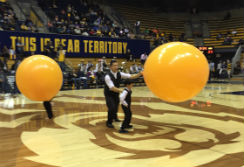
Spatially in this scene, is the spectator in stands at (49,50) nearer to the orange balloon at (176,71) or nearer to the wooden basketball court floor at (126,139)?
the wooden basketball court floor at (126,139)

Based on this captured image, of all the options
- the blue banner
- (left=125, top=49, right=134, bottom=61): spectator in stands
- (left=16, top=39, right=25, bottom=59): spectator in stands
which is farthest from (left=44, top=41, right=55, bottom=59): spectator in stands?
(left=125, top=49, right=134, bottom=61): spectator in stands

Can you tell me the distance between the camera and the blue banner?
594 inches

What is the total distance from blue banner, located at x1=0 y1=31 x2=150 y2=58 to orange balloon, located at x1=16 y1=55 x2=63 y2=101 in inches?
389

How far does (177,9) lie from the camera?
92.7 feet

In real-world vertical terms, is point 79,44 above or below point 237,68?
above

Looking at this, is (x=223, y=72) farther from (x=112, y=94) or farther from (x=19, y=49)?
(x=112, y=94)

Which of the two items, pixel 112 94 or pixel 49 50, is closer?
pixel 112 94

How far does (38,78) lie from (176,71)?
9.98 feet

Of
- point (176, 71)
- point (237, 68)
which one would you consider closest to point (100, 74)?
point (237, 68)

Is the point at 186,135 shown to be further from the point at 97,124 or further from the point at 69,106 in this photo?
the point at 69,106

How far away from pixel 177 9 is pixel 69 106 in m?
22.9

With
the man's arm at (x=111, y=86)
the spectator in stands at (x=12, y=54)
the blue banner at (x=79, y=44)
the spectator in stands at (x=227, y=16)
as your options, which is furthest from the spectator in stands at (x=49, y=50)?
the spectator in stands at (x=227, y=16)

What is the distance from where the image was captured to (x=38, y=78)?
18.0 feet

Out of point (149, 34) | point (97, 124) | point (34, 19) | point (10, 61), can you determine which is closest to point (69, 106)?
point (97, 124)
